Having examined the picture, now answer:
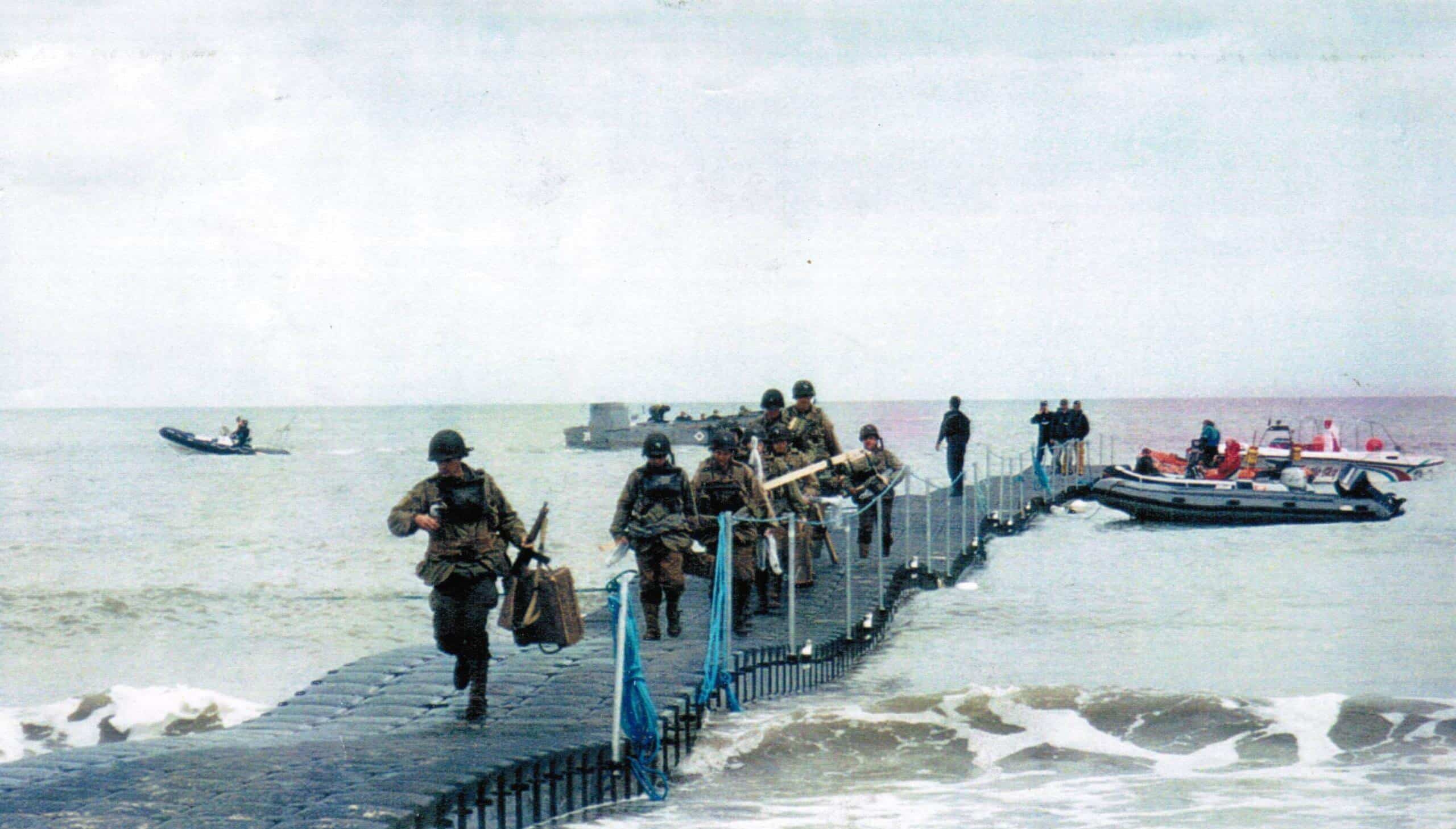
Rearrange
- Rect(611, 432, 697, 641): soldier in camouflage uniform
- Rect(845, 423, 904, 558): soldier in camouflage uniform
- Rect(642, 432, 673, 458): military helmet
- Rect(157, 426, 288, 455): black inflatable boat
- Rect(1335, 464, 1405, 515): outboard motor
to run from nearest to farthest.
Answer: Rect(642, 432, 673, 458): military helmet
Rect(611, 432, 697, 641): soldier in camouflage uniform
Rect(845, 423, 904, 558): soldier in camouflage uniform
Rect(1335, 464, 1405, 515): outboard motor
Rect(157, 426, 288, 455): black inflatable boat

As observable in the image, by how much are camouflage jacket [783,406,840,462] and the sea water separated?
223 centimetres

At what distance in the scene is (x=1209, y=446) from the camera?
35.3 metres

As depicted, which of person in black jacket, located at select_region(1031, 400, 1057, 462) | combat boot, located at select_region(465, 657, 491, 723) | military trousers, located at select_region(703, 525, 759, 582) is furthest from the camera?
person in black jacket, located at select_region(1031, 400, 1057, 462)

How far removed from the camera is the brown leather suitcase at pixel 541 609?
838 centimetres

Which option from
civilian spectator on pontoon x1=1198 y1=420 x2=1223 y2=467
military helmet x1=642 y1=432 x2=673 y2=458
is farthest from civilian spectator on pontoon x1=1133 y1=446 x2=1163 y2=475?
military helmet x1=642 y1=432 x2=673 y2=458

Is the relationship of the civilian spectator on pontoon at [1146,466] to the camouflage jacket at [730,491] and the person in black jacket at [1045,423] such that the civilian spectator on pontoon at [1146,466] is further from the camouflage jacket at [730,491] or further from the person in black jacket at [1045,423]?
the camouflage jacket at [730,491]

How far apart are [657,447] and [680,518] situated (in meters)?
0.57

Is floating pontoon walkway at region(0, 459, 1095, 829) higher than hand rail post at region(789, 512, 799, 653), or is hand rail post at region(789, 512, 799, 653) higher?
hand rail post at region(789, 512, 799, 653)

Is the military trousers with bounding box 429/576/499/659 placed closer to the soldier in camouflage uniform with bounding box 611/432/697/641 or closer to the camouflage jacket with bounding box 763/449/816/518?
the soldier in camouflage uniform with bounding box 611/432/697/641

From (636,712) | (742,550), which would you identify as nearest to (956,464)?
(742,550)

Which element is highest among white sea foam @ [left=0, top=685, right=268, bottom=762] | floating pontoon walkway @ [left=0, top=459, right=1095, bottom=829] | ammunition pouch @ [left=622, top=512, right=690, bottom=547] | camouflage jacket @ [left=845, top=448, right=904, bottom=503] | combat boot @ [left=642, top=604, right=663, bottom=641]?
camouflage jacket @ [left=845, top=448, right=904, bottom=503]

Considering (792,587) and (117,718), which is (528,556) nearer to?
(792,587)

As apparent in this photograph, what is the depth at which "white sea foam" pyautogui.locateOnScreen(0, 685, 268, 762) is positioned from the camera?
14837 mm

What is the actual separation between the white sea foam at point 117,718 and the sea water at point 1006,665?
0.05 metres
